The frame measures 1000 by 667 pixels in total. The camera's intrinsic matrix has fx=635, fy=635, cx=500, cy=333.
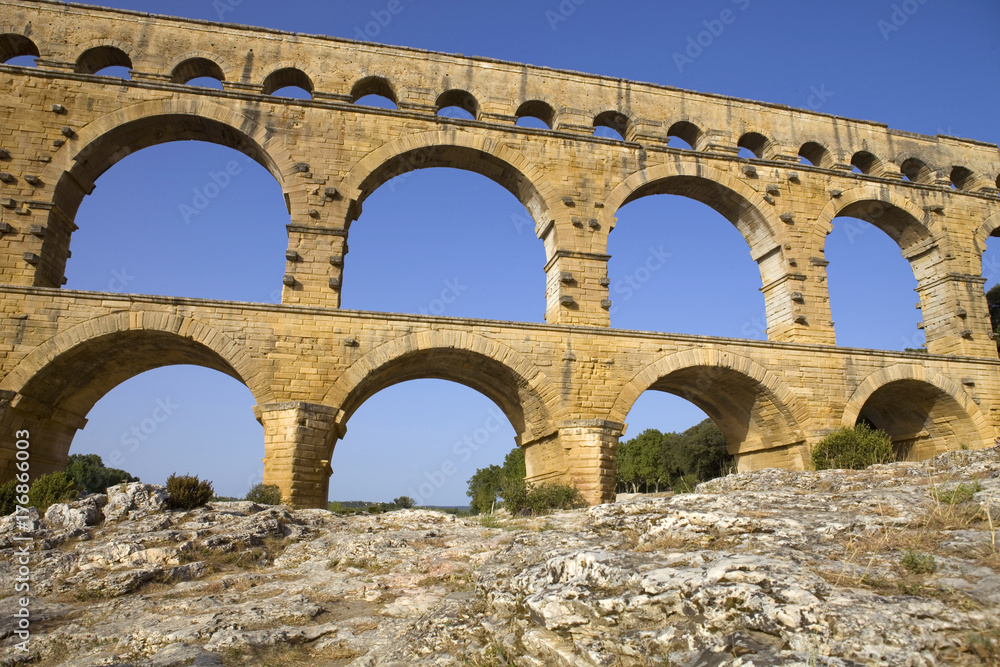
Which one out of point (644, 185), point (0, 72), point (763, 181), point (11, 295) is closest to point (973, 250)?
point (763, 181)

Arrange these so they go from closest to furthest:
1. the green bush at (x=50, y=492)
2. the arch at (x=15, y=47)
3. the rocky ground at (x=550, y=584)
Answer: the rocky ground at (x=550, y=584), the green bush at (x=50, y=492), the arch at (x=15, y=47)

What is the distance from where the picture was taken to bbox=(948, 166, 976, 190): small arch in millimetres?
18547

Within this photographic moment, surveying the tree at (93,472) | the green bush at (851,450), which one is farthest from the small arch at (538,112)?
the tree at (93,472)

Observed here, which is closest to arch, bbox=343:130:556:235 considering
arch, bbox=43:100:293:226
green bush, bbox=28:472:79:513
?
arch, bbox=43:100:293:226

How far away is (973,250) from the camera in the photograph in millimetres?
17219

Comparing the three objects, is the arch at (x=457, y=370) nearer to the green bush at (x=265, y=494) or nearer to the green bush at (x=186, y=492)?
the green bush at (x=265, y=494)

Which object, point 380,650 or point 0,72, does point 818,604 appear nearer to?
point 380,650

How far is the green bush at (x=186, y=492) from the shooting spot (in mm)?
8461

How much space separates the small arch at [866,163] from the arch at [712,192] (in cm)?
412

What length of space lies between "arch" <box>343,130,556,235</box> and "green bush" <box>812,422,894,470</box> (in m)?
7.67

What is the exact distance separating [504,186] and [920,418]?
Answer: 11.9 m

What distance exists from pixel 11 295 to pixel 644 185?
13.2 meters

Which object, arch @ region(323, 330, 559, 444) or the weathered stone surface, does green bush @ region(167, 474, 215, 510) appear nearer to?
the weathered stone surface

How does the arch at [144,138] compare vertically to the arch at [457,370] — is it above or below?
above
